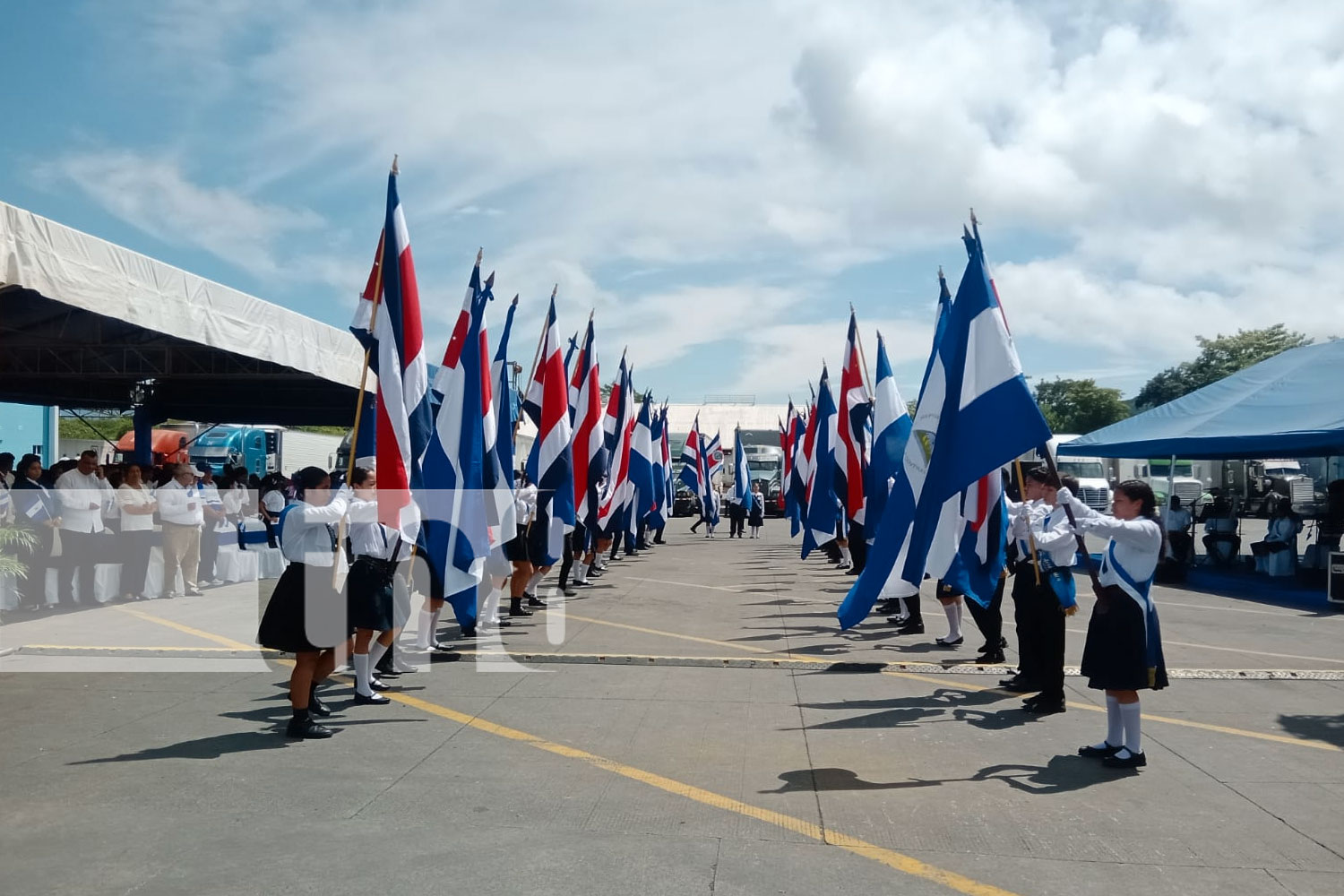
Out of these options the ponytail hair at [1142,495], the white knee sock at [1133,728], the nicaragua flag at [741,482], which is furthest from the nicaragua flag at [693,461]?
the white knee sock at [1133,728]

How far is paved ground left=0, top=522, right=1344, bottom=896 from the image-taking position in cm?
441

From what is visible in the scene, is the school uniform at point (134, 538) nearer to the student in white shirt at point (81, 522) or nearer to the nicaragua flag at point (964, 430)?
the student in white shirt at point (81, 522)

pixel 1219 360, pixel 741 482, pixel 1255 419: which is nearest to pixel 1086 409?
pixel 1219 360

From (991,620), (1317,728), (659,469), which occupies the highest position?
(659,469)

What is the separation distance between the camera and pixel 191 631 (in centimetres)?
1080

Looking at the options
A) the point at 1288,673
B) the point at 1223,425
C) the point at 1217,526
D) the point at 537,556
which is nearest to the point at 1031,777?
the point at 1288,673

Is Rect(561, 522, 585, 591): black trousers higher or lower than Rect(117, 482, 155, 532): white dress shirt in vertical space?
lower

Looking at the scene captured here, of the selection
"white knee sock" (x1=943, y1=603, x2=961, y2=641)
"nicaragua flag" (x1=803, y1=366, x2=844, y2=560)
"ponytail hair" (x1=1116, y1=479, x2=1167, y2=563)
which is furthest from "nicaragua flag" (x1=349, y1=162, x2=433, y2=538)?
"nicaragua flag" (x1=803, y1=366, x2=844, y2=560)

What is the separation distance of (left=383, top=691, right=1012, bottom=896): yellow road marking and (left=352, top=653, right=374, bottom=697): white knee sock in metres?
0.56

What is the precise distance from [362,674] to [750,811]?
3.56 m

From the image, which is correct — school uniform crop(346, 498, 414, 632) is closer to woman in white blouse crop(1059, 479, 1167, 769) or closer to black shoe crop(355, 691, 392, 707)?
black shoe crop(355, 691, 392, 707)

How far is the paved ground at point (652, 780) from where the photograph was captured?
14.5ft

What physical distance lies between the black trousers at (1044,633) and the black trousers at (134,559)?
10528 mm

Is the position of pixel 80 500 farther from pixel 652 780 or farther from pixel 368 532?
pixel 652 780
